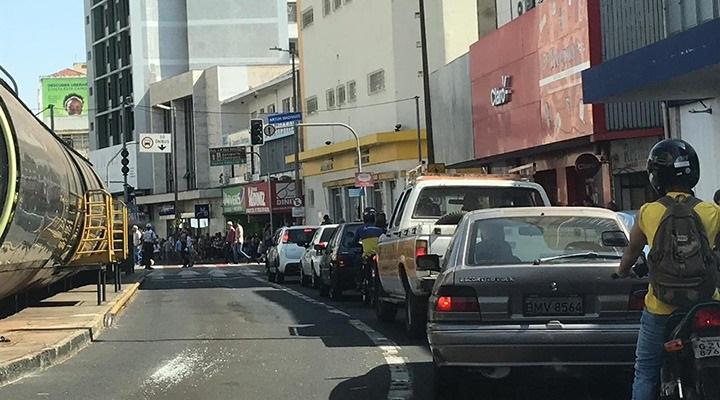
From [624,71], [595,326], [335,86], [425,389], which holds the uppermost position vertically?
[335,86]

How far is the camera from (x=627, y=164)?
23.2 m

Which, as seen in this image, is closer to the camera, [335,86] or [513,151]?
[513,151]

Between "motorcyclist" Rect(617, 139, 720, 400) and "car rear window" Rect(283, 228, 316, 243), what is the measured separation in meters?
25.3

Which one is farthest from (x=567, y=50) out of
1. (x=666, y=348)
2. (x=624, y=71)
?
(x=666, y=348)

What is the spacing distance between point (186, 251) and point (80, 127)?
73.1 metres

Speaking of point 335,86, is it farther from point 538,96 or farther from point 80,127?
point 80,127

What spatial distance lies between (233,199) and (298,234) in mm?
39369

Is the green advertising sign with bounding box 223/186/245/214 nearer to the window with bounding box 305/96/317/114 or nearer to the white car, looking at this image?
the window with bounding box 305/96/317/114

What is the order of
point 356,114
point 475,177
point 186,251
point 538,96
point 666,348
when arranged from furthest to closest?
point 186,251 → point 356,114 → point 538,96 → point 475,177 → point 666,348

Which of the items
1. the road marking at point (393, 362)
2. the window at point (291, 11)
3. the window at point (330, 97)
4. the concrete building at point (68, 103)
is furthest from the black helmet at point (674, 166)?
the concrete building at point (68, 103)

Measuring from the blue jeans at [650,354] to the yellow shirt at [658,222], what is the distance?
0.05 m

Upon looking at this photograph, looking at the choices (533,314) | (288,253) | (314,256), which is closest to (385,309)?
(533,314)

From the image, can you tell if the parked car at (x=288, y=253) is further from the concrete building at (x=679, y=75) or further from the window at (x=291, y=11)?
the window at (x=291, y=11)

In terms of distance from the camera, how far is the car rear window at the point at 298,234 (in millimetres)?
31378
